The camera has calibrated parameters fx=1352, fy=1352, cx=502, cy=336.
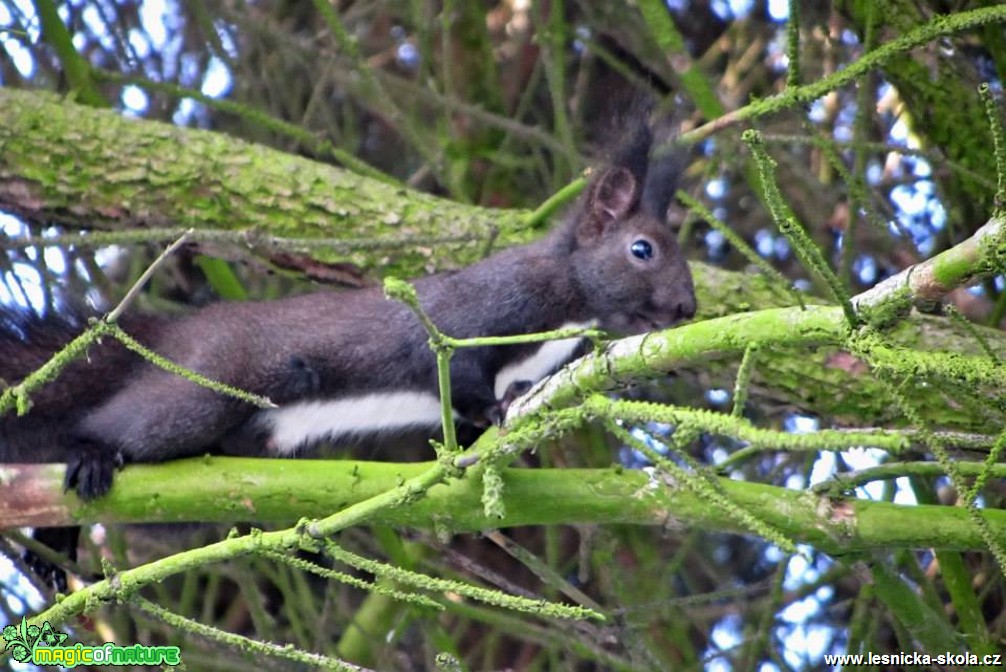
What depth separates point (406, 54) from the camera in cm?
458

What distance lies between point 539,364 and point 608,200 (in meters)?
0.43

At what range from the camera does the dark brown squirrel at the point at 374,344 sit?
9.47 ft

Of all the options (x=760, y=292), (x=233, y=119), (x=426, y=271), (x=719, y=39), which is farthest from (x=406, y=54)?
(x=760, y=292)

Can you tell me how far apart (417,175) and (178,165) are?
0.94 metres

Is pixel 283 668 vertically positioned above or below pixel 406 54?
below

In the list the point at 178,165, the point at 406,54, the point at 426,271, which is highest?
the point at 406,54

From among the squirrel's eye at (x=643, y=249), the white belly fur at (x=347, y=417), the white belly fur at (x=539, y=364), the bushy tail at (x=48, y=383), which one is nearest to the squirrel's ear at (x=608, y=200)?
the squirrel's eye at (x=643, y=249)

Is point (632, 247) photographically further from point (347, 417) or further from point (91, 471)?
point (91, 471)

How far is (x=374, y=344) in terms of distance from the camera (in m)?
3.06

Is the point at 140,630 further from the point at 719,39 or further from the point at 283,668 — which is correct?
the point at 719,39

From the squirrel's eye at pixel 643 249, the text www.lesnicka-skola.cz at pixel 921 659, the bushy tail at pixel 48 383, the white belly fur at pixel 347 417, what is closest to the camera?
the text www.lesnicka-skola.cz at pixel 921 659

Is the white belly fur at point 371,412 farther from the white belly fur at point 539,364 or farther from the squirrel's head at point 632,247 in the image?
the squirrel's head at point 632,247

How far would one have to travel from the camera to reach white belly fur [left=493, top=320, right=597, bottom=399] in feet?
10.4

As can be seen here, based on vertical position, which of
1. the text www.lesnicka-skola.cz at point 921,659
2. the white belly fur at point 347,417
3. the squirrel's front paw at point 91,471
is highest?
the white belly fur at point 347,417
